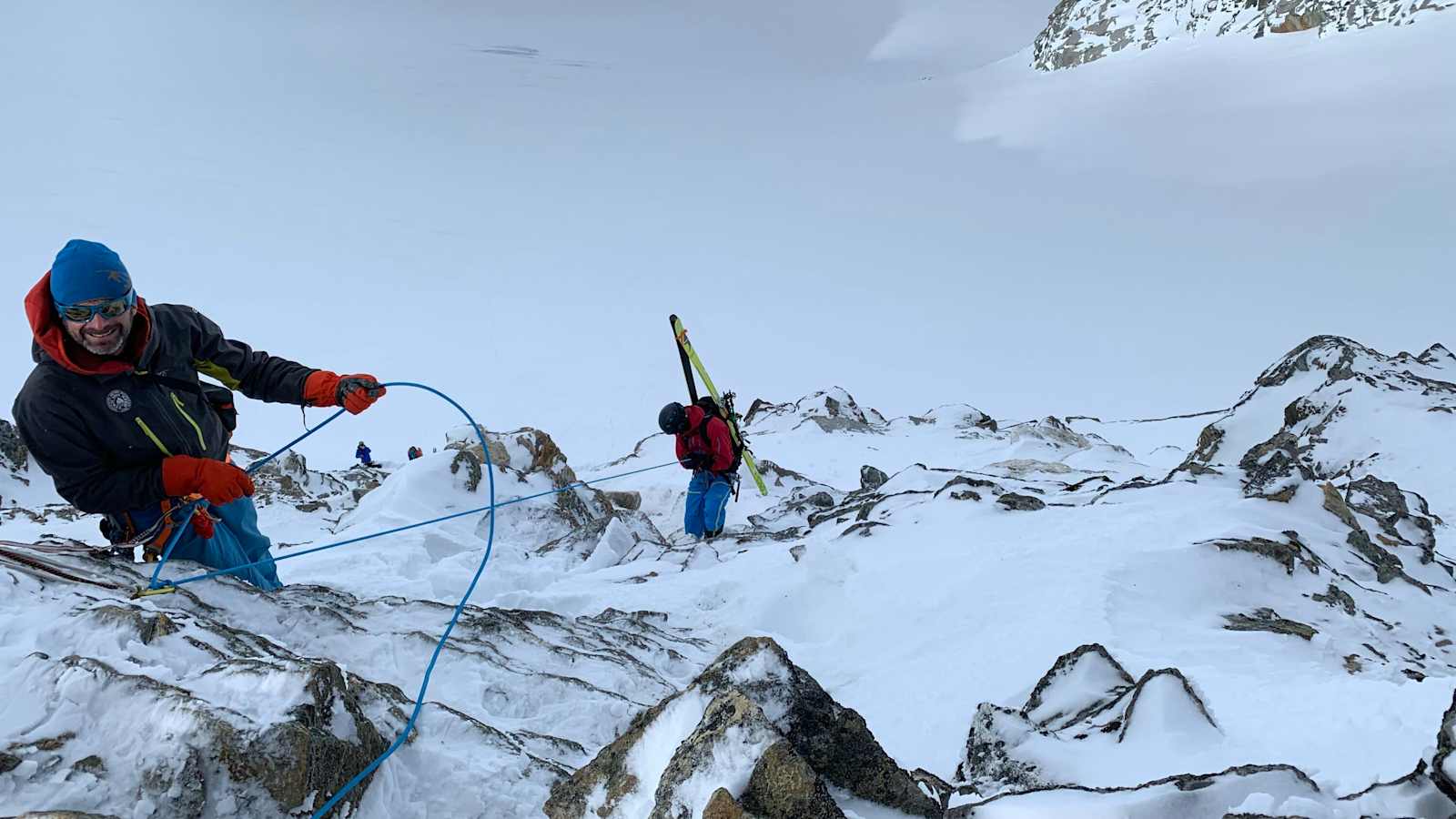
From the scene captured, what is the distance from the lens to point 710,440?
11.2 m

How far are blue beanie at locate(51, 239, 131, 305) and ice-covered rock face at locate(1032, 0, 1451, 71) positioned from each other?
10099 centimetres

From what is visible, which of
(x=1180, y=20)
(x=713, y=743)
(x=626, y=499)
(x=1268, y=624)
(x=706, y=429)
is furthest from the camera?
(x=1180, y=20)

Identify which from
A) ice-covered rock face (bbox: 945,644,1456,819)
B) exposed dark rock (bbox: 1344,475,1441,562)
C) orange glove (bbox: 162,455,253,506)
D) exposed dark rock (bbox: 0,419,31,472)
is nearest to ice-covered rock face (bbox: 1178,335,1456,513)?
exposed dark rock (bbox: 1344,475,1441,562)

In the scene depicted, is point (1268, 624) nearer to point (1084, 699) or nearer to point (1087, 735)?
point (1084, 699)

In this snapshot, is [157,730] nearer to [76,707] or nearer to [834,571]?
[76,707]

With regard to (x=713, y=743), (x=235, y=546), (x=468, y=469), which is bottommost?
(x=713, y=743)

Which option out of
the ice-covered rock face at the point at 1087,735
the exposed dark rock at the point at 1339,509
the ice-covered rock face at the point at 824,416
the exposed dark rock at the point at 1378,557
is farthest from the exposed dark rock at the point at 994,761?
the ice-covered rock face at the point at 824,416

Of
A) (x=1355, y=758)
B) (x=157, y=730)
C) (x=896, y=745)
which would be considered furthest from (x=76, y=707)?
(x=1355, y=758)

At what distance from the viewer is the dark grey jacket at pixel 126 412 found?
454cm

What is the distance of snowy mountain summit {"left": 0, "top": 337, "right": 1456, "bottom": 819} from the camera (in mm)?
2795

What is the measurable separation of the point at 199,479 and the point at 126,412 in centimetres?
48

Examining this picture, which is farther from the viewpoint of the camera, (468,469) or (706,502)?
(468,469)

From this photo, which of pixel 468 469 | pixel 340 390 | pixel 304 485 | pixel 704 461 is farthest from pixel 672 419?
pixel 304 485

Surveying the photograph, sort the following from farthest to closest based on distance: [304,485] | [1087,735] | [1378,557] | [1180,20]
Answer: [1180,20], [304,485], [1378,557], [1087,735]
